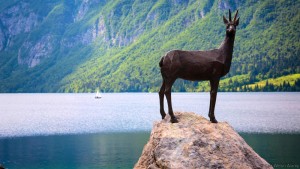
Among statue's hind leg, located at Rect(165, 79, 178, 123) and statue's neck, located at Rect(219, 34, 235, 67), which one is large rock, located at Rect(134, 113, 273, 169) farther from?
statue's neck, located at Rect(219, 34, 235, 67)

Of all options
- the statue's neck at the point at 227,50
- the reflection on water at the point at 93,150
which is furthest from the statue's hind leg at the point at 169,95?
the reflection on water at the point at 93,150

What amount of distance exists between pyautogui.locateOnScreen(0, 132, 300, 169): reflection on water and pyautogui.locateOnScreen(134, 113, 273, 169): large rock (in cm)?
2649

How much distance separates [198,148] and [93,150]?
39.9 meters

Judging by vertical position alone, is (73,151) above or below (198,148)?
below

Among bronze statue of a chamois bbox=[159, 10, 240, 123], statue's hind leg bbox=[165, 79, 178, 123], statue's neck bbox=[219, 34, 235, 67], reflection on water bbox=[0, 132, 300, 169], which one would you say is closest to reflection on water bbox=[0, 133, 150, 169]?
reflection on water bbox=[0, 132, 300, 169]

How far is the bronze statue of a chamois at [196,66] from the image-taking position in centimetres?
1716

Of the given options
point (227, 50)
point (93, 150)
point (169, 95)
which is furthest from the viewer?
point (93, 150)

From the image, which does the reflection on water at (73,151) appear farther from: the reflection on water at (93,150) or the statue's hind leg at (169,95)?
the statue's hind leg at (169,95)

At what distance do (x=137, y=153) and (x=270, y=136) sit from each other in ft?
79.8

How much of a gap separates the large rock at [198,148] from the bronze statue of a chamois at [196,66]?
2.76 ft

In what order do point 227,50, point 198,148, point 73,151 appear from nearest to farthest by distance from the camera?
point 198,148 < point 227,50 < point 73,151

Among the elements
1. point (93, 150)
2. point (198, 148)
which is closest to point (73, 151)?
point (93, 150)

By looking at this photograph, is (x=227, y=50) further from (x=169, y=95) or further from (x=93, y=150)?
(x=93, y=150)

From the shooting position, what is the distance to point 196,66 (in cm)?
1734
